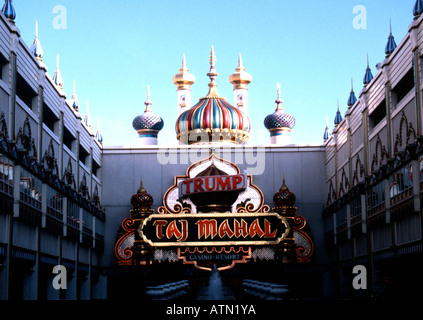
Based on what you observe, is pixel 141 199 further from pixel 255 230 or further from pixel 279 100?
pixel 279 100

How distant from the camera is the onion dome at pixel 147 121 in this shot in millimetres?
71825

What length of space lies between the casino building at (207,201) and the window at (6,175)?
109 mm

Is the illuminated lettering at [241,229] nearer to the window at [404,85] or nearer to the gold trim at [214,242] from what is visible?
the gold trim at [214,242]

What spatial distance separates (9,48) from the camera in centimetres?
2750

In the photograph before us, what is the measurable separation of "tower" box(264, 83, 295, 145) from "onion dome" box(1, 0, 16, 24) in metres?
45.2

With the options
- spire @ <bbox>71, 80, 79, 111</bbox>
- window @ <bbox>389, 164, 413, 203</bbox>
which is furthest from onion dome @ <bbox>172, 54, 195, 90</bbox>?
window @ <bbox>389, 164, 413, 203</bbox>

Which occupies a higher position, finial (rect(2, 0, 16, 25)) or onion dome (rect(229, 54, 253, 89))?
onion dome (rect(229, 54, 253, 89))

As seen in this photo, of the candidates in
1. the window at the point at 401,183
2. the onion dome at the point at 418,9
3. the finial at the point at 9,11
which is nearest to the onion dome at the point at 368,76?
the window at the point at 401,183

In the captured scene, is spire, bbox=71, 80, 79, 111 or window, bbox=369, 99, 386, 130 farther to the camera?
spire, bbox=71, 80, 79, 111

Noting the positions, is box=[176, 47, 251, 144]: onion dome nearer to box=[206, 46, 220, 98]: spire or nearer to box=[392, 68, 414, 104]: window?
box=[206, 46, 220, 98]: spire

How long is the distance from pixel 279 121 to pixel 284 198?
97.9ft

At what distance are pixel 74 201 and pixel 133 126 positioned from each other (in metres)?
34.6

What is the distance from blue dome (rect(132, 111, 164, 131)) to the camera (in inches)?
2830
